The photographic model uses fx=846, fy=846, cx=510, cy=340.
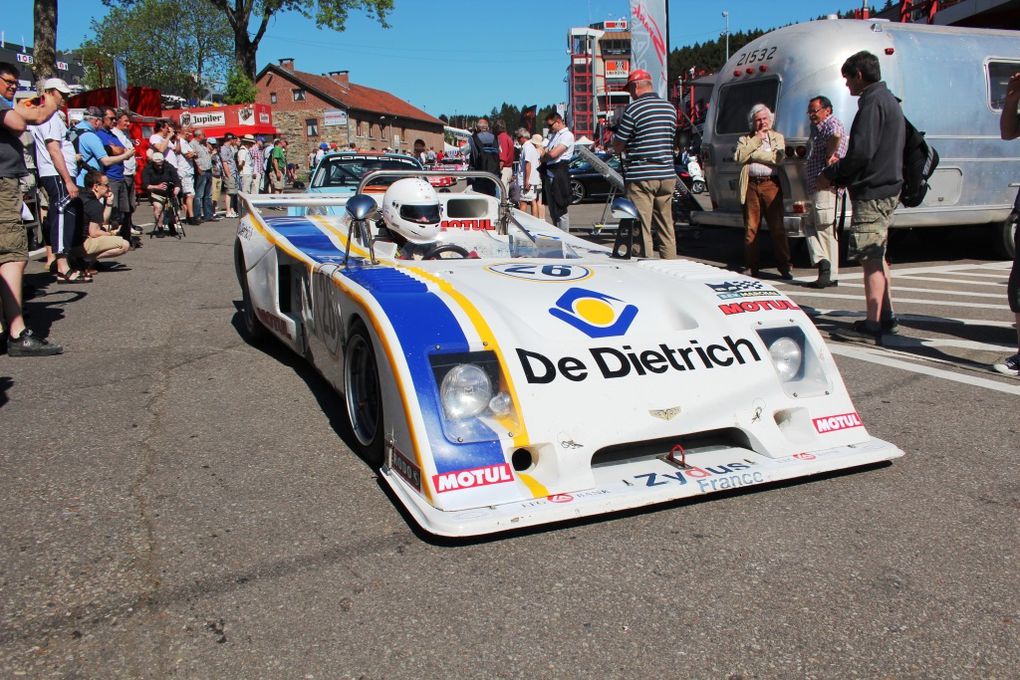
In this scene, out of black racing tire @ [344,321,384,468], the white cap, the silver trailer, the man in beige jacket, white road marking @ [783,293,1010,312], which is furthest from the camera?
the silver trailer

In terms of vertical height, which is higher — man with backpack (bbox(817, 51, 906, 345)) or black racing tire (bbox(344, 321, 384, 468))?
man with backpack (bbox(817, 51, 906, 345))

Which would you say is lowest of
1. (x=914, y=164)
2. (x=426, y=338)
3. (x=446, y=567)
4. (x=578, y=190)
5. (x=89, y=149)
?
(x=446, y=567)

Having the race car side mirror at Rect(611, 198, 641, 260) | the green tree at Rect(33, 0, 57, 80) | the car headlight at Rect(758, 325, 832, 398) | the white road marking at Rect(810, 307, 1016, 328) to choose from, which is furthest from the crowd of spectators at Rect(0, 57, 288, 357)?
the white road marking at Rect(810, 307, 1016, 328)

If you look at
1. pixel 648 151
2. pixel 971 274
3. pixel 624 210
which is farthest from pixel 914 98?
pixel 624 210

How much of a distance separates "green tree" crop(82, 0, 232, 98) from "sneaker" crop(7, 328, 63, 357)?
73.8 m

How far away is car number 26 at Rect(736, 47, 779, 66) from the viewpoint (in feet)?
31.1

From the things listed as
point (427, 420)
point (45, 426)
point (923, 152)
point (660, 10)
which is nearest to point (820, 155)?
point (923, 152)

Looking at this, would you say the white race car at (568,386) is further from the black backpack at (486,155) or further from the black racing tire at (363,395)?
the black backpack at (486,155)

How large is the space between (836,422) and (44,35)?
14087 millimetres

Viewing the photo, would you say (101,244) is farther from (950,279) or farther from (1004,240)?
(1004,240)

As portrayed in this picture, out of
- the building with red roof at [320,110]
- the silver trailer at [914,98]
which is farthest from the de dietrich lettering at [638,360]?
the building with red roof at [320,110]

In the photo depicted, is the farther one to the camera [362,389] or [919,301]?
[919,301]

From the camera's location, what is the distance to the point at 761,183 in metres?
8.41

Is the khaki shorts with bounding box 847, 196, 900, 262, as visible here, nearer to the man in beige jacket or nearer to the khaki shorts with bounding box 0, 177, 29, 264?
the man in beige jacket
